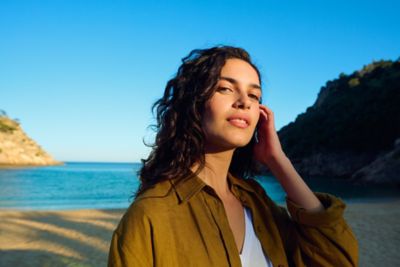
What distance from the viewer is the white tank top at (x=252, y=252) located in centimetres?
144

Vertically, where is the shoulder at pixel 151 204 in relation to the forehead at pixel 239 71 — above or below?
below

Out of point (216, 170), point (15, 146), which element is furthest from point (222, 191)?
point (15, 146)

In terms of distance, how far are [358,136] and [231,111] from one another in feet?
161

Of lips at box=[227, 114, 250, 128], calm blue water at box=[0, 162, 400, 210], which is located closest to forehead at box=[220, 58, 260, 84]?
lips at box=[227, 114, 250, 128]

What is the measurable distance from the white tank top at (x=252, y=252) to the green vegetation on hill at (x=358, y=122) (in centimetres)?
4678

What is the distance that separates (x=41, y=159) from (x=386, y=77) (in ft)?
267

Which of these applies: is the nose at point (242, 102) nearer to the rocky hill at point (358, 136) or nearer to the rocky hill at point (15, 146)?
the rocky hill at point (358, 136)

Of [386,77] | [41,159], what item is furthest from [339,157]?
[41,159]

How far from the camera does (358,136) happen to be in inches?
1809

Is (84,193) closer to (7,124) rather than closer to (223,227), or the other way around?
(223,227)

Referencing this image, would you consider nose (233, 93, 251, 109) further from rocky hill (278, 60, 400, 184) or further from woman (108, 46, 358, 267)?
rocky hill (278, 60, 400, 184)

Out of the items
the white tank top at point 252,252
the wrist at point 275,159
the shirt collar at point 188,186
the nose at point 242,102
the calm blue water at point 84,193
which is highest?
the nose at point 242,102


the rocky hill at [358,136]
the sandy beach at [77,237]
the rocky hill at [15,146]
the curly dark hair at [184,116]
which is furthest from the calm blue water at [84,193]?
the rocky hill at [15,146]

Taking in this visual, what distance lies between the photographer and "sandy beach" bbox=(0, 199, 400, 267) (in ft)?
24.6
